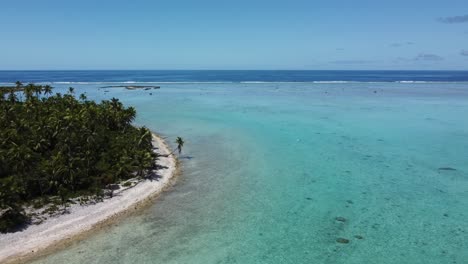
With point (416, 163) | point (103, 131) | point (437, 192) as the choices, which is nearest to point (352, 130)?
point (416, 163)

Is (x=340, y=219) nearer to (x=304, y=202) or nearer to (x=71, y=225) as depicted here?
(x=304, y=202)

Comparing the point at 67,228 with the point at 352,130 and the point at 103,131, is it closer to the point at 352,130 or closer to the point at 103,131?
the point at 103,131

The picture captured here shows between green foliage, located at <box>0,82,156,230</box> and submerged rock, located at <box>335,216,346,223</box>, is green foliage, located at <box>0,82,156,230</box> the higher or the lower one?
the higher one

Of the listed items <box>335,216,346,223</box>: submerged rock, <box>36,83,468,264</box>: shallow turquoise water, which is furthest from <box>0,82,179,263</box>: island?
<box>335,216,346,223</box>: submerged rock

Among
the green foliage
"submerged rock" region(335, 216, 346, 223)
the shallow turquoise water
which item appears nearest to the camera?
the shallow turquoise water

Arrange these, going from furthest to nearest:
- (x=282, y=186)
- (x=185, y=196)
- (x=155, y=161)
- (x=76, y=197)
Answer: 1. (x=155, y=161)
2. (x=282, y=186)
3. (x=185, y=196)
4. (x=76, y=197)

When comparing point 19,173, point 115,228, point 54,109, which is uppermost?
point 54,109

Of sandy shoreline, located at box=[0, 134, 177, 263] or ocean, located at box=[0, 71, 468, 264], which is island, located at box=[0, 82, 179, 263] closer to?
sandy shoreline, located at box=[0, 134, 177, 263]
